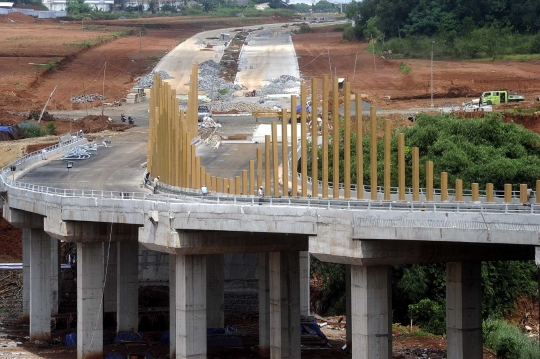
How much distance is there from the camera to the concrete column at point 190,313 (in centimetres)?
5544

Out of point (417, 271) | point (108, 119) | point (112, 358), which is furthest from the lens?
point (108, 119)

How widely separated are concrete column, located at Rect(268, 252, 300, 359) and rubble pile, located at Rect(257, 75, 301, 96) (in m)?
81.5

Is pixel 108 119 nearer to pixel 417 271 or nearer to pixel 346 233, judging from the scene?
pixel 417 271

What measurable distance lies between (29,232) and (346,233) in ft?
97.4

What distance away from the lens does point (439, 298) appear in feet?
236

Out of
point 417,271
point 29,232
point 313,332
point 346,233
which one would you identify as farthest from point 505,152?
point 346,233

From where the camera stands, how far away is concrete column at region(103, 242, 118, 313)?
6981 centimetres

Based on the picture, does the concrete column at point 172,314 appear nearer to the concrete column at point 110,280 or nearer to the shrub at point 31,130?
the concrete column at point 110,280

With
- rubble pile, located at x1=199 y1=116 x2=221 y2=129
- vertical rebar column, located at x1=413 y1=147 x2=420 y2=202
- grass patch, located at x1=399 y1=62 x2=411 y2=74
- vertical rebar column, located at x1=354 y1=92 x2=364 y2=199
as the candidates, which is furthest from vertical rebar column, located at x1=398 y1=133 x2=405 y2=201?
grass patch, located at x1=399 y1=62 x2=411 y2=74

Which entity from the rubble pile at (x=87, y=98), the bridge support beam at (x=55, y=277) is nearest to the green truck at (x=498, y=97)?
the rubble pile at (x=87, y=98)

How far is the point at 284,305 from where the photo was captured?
58969mm

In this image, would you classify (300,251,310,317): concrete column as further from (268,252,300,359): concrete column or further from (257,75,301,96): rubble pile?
(257,75,301,96): rubble pile

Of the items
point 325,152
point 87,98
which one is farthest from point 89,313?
point 87,98

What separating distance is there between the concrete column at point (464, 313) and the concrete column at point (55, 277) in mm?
29975
